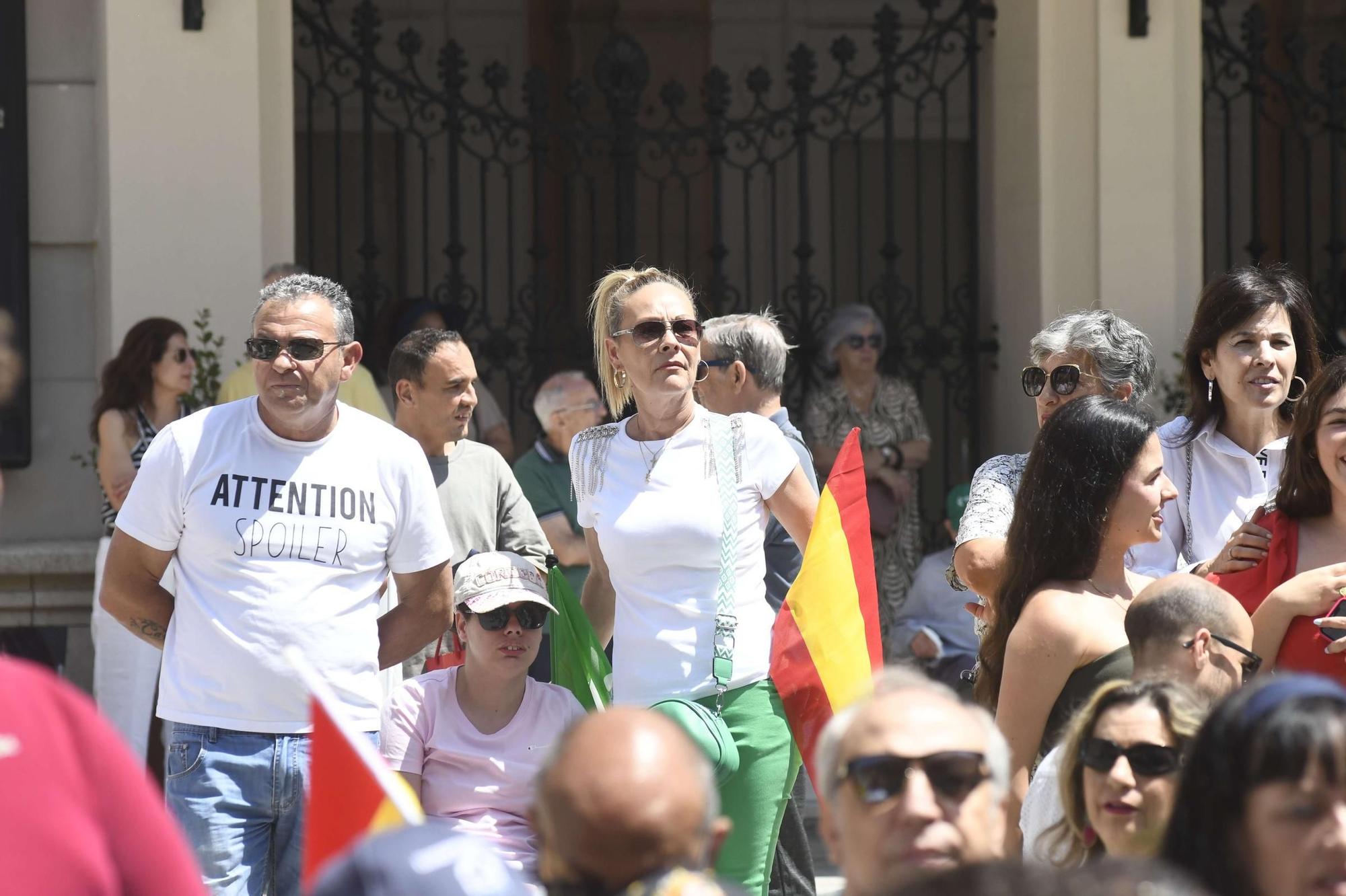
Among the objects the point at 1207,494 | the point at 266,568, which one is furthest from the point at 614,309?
the point at 1207,494

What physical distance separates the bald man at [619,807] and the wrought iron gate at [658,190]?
5626 millimetres

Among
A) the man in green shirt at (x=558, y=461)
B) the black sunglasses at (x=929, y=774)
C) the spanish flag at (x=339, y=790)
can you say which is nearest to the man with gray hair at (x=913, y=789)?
the black sunglasses at (x=929, y=774)

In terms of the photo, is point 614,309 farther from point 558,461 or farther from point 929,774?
point 929,774

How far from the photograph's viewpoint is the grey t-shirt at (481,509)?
17.3ft

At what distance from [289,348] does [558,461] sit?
2123 mm

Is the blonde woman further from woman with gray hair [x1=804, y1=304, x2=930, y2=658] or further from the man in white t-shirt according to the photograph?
woman with gray hair [x1=804, y1=304, x2=930, y2=658]

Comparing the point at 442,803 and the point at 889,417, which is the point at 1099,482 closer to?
the point at 442,803

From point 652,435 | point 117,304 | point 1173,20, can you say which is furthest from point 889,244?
point 652,435

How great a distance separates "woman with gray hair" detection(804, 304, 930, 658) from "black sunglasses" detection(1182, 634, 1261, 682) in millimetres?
4261

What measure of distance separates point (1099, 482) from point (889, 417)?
4146 mm

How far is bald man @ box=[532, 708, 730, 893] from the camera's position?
211 centimetres

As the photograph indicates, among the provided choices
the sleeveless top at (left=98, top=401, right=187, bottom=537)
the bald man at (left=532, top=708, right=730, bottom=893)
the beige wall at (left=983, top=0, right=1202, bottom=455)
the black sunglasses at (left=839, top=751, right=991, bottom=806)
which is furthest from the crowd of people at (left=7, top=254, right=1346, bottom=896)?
the beige wall at (left=983, top=0, right=1202, bottom=455)

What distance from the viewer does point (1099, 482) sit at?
3766 mm

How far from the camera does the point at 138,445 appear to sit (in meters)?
6.53
